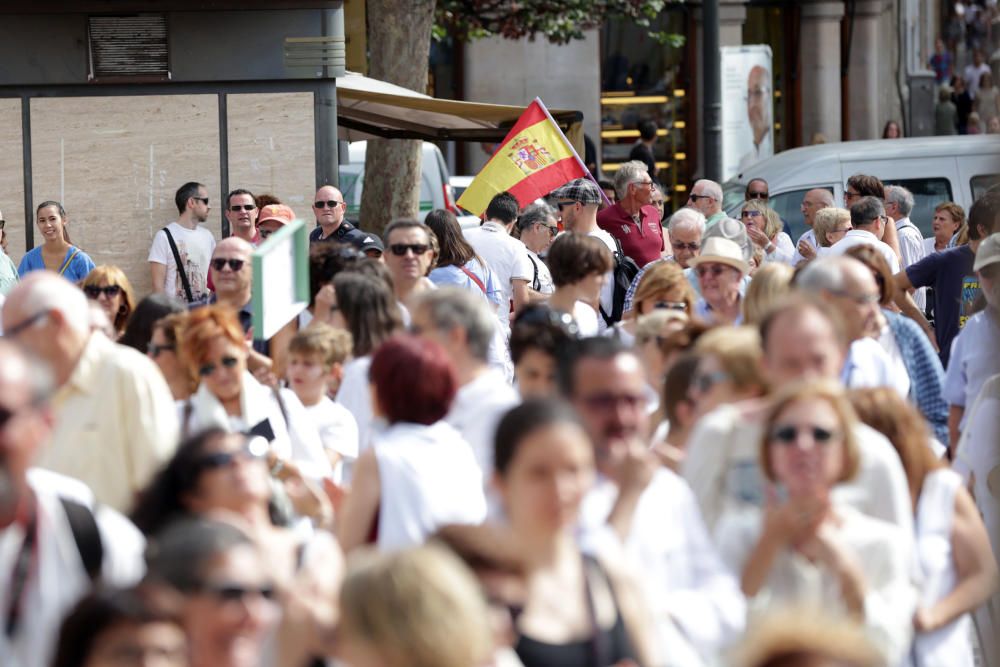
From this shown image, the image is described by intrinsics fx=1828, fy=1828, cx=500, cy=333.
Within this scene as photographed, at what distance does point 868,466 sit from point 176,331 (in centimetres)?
256

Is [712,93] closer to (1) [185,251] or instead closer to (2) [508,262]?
(1) [185,251]

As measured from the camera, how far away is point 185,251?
12055mm

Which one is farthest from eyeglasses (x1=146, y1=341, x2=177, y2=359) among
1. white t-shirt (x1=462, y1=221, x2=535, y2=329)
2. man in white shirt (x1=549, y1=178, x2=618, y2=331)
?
man in white shirt (x1=549, y1=178, x2=618, y2=331)

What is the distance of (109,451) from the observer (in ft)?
18.0

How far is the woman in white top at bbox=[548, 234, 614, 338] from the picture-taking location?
8.25 m

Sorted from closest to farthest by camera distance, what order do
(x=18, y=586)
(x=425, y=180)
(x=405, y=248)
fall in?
(x=18, y=586)
(x=405, y=248)
(x=425, y=180)

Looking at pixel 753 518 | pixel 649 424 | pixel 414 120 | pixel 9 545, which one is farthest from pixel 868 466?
pixel 414 120

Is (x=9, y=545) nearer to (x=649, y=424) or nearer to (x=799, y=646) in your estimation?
(x=799, y=646)

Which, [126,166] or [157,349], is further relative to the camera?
[126,166]

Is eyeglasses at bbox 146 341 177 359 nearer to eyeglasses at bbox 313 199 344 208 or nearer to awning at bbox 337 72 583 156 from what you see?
eyeglasses at bbox 313 199 344 208

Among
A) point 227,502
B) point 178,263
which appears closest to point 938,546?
point 227,502

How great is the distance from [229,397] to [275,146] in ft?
23.5

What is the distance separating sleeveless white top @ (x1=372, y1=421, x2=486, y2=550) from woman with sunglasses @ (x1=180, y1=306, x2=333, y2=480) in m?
0.91

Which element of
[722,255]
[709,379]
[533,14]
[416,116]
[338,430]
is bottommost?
[338,430]
